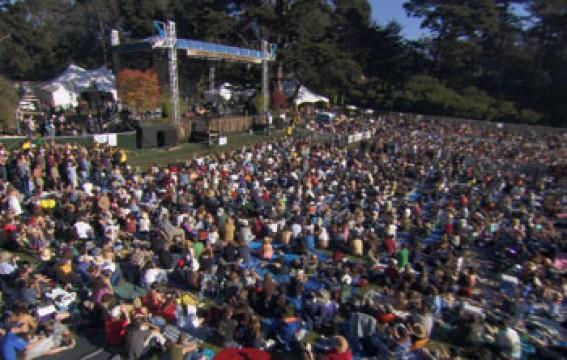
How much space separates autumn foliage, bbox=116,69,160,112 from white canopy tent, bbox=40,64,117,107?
4.04 m

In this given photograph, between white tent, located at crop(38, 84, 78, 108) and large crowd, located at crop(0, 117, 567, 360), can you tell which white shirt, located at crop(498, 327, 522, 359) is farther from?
white tent, located at crop(38, 84, 78, 108)

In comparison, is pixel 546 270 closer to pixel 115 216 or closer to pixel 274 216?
pixel 274 216

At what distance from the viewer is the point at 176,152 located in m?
21.8

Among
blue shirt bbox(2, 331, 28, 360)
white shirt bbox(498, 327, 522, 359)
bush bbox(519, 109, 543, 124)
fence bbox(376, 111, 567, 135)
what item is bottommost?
white shirt bbox(498, 327, 522, 359)

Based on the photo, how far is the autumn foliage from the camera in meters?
29.2

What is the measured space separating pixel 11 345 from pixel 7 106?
1861 cm

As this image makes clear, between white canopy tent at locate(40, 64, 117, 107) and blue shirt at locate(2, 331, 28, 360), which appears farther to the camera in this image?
white canopy tent at locate(40, 64, 117, 107)

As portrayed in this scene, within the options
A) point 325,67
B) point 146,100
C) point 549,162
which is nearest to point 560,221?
point 549,162

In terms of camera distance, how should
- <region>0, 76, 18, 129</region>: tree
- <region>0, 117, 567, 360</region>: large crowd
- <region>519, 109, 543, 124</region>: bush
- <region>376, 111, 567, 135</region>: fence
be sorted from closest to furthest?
1. <region>0, 117, 567, 360</region>: large crowd
2. <region>0, 76, 18, 129</region>: tree
3. <region>376, 111, 567, 135</region>: fence
4. <region>519, 109, 543, 124</region>: bush

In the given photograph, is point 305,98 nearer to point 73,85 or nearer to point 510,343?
point 73,85

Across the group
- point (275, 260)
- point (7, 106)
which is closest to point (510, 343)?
point (275, 260)

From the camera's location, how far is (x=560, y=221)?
1452 cm

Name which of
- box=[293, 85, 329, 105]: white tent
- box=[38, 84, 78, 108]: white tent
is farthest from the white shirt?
box=[38, 84, 78, 108]: white tent

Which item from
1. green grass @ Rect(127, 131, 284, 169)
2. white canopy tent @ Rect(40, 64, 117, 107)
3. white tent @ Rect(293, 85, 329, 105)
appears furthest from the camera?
white tent @ Rect(293, 85, 329, 105)
